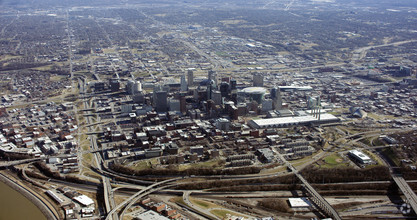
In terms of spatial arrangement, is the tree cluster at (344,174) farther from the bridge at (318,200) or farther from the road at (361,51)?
the road at (361,51)

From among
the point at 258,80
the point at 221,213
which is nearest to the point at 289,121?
the point at 258,80

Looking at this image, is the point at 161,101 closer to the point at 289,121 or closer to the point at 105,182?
the point at 289,121

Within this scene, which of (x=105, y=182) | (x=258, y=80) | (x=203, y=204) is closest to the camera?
(x=203, y=204)

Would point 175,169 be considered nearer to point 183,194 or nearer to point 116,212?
point 183,194

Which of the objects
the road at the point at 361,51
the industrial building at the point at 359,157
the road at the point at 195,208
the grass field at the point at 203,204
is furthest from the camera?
the road at the point at 361,51

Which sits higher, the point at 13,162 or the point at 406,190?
the point at 13,162

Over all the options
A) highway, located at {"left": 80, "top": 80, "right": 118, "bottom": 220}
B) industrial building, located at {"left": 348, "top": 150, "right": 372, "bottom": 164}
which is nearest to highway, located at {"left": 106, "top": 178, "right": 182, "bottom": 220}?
highway, located at {"left": 80, "top": 80, "right": 118, "bottom": 220}

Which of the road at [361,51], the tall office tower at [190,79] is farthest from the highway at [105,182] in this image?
the road at [361,51]

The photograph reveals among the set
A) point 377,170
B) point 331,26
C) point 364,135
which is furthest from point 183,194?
point 331,26
